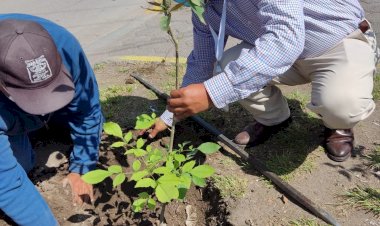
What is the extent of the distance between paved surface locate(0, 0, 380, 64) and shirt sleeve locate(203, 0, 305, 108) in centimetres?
245

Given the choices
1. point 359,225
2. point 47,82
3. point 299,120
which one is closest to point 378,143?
point 299,120

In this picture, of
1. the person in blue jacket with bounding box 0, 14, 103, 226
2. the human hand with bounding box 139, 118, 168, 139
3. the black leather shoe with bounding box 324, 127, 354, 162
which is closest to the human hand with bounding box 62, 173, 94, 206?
the person in blue jacket with bounding box 0, 14, 103, 226

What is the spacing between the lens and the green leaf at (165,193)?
138cm

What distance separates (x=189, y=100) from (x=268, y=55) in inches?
13.6

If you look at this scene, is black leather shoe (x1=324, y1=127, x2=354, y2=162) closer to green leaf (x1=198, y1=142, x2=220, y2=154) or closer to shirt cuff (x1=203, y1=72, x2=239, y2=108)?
shirt cuff (x1=203, y1=72, x2=239, y2=108)

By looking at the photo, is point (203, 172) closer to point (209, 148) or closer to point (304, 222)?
point (209, 148)

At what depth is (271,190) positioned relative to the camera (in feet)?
7.25

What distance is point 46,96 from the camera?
186 cm

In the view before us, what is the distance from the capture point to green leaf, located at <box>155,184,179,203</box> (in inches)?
54.5

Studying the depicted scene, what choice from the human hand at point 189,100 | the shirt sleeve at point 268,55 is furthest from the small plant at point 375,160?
the human hand at point 189,100

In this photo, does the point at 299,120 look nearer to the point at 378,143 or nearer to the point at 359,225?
the point at 378,143

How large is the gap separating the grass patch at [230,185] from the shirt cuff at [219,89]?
608mm

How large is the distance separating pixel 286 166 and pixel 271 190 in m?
0.19

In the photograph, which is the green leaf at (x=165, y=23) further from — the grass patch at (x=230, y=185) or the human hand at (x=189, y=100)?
the grass patch at (x=230, y=185)
